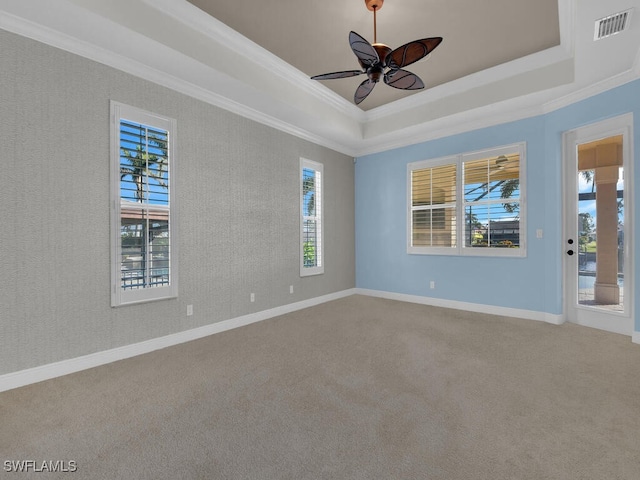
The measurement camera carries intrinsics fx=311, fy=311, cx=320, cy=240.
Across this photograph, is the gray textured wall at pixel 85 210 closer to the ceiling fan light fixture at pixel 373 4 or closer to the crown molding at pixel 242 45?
the crown molding at pixel 242 45

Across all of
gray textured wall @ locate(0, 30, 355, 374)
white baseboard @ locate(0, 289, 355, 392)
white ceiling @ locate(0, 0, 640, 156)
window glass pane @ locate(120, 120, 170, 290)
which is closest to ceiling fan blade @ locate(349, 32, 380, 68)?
white ceiling @ locate(0, 0, 640, 156)

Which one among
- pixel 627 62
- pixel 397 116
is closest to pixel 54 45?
pixel 397 116

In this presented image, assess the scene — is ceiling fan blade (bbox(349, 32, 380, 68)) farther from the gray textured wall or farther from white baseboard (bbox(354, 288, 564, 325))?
white baseboard (bbox(354, 288, 564, 325))

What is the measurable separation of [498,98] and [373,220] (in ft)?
8.90

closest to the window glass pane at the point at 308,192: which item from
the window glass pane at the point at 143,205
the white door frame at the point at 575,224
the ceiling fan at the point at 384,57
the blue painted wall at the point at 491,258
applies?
the blue painted wall at the point at 491,258

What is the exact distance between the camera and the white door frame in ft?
11.2

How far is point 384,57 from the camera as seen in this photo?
8.80 feet

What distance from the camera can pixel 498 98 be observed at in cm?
401

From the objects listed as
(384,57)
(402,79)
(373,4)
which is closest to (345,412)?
(384,57)

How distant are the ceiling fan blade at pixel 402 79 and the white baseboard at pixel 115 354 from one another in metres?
3.22

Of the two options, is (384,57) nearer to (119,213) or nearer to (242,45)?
(242,45)

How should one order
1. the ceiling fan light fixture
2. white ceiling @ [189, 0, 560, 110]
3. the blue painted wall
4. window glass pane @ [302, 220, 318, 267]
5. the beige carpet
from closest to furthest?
the beige carpet → the ceiling fan light fixture → white ceiling @ [189, 0, 560, 110] → the blue painted wall → window glass pane @ [302, 220, 318, 267]

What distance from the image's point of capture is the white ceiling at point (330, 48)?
257 cm

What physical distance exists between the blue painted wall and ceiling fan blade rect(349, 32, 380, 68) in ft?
9.12
